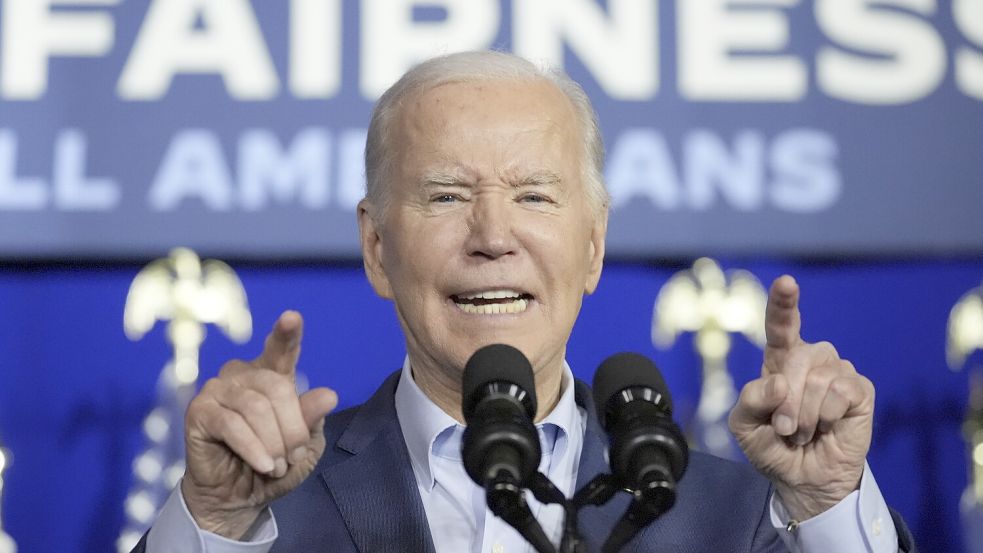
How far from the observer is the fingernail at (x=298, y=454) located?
1394mm

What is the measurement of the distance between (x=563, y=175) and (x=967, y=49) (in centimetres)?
174

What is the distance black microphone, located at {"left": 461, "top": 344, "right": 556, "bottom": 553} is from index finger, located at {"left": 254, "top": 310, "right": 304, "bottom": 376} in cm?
23

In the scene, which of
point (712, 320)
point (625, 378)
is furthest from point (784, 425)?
point (712, 320)

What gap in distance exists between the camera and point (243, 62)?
3.17m

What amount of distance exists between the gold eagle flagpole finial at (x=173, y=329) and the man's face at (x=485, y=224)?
1.22 metres

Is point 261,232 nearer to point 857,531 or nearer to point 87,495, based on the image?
point 87,495

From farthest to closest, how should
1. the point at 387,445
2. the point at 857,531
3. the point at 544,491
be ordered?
the point at 387,445 < the point at 857,531 < the point at 544,491

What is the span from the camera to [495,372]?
122 cm

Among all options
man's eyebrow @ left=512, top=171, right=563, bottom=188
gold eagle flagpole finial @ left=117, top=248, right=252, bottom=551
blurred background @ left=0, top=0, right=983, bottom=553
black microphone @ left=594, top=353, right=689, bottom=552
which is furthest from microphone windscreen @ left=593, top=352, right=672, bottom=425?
gold eagle flagpole finial @ left=117, top=248, right=252, bottom=551

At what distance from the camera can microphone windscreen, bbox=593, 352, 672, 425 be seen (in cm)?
127

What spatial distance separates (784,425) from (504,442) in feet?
1.46

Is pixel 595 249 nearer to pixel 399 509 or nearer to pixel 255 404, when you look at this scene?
pixel 399 509

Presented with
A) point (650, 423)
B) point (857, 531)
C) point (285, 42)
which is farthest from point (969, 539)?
point (650, 423)

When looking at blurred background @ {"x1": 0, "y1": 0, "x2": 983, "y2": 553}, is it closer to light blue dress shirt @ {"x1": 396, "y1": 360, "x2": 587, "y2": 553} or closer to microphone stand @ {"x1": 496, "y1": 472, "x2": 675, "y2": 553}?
light blue dress shirt @ {"x1": 396, "y1": 360, "x2": 587, "y2": 553}
